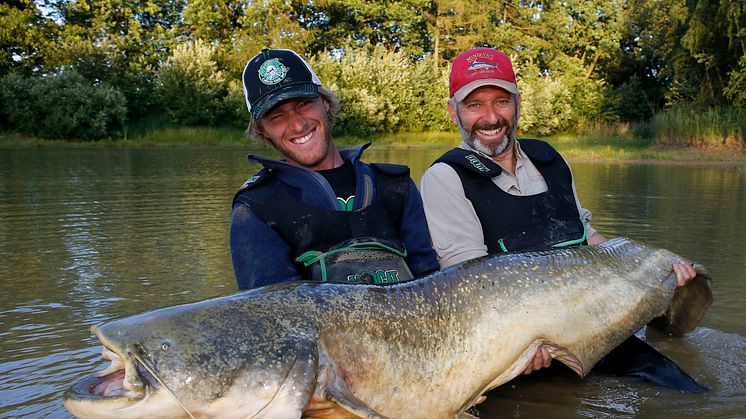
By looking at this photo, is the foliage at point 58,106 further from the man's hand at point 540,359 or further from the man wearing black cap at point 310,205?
the man's hand at point 540,359

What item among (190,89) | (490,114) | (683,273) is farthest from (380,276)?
(190,89)

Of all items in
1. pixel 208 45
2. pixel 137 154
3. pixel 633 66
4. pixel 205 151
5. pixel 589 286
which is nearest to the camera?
pixel 589 286

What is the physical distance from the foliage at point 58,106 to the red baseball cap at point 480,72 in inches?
1041

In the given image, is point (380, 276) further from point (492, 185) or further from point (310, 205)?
point (492, 185)

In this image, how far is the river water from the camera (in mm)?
3875

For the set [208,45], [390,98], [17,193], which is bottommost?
[17,193]

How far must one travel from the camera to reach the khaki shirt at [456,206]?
12.6 ft

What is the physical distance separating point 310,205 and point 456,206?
985 mm

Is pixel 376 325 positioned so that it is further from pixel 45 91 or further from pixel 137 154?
pixel 45 91

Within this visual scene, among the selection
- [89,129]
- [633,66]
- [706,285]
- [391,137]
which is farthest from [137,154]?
[633,66]

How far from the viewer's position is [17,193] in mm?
12023

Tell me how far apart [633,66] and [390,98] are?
633 inches

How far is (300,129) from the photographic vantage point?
354cm

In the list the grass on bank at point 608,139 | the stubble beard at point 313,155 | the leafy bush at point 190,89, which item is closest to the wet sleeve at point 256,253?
the stubble beard at point 313,155
